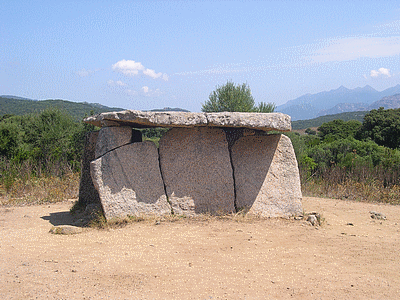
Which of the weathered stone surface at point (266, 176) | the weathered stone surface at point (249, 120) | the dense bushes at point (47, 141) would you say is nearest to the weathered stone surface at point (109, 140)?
the weathered stone surface at point (249, 120)

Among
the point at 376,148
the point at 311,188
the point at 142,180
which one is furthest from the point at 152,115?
the point at 376,148

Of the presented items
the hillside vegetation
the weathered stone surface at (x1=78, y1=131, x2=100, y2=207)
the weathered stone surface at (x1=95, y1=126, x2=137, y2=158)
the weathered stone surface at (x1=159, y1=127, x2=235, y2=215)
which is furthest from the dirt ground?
the hillside vegetation

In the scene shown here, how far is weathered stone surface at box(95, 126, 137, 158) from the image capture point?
18.6 ft

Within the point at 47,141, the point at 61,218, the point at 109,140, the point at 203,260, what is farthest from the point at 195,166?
the point at 47,141

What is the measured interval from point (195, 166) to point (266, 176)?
127 centimetres

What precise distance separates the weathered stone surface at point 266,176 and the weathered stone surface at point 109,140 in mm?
2026

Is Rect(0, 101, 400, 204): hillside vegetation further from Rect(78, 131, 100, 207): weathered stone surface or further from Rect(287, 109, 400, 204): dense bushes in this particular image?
Rect(78, 131, 100, 207): weathered stone surface

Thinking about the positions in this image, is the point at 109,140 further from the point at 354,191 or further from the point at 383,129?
the point at 383,129

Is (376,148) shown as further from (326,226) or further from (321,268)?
(321,268)

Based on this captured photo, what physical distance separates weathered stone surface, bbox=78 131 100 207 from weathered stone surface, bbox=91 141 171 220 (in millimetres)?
1153

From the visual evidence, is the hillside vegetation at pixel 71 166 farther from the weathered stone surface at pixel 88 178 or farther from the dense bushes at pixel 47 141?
the weathered stone surface at pixel 88 178

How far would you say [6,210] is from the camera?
6.56 metres

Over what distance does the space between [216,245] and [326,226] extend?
2.14 m

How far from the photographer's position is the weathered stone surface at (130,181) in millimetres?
5457
